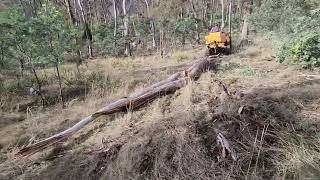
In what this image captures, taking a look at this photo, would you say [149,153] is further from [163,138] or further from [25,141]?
[25,141]

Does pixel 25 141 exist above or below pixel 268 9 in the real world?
below

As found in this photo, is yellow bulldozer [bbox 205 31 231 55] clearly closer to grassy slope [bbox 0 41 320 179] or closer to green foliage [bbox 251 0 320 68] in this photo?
green foliage [bbox 251 0 320 68]

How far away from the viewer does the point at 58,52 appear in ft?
27.5

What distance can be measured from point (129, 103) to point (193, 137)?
6.24 ft

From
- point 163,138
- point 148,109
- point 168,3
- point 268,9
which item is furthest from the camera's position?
point 168,3

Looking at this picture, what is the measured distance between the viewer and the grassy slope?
4.52 meters

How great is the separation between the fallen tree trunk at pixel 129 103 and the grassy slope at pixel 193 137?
0.14 metres

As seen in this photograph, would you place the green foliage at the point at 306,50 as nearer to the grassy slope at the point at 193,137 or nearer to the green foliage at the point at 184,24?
the grassy slope at the point at 193,137

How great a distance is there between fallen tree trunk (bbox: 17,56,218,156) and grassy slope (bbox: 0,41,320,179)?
0.14 meters

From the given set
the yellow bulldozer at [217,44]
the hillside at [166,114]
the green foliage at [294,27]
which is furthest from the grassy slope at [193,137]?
the yellow bulldozer at [217,44]

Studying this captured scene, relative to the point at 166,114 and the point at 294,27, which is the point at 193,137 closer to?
the point at 166,114

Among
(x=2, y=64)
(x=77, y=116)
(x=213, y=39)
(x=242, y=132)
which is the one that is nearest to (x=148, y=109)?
(x=77, y=116)

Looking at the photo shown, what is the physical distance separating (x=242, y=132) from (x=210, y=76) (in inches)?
134

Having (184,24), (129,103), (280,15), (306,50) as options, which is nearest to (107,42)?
(184,24)
